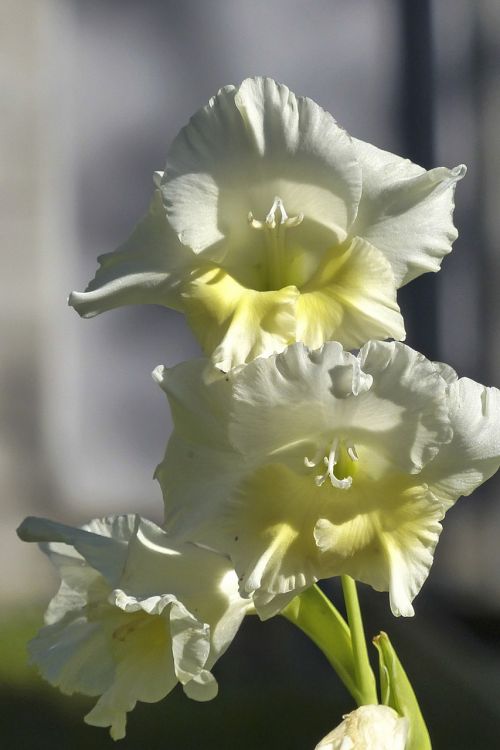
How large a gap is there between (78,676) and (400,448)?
0.33 m

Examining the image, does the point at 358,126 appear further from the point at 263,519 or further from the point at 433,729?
the point at 263,519

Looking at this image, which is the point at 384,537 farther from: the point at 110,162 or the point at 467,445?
the point at 110,162

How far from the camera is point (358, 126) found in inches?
131

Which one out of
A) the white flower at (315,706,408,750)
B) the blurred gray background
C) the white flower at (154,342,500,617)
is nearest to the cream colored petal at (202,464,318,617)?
the white flower at (154,342,500,617)

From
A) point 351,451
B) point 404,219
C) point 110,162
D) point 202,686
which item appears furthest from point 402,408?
point 110,162

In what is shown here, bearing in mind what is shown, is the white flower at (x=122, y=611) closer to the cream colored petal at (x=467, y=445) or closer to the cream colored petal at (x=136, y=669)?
the cream colored petal at (x=136, y=669)

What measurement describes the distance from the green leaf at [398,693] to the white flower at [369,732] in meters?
0.01

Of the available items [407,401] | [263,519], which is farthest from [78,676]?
[407,401]

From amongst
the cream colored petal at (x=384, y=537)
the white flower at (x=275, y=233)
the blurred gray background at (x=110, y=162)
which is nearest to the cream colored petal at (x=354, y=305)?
the white flower at (x=275, y=233)

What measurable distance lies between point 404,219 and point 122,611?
1.19ft

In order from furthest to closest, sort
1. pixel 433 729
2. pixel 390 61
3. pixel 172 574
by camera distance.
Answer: pixel 390 61, pixel 433 729, pixel 172 574

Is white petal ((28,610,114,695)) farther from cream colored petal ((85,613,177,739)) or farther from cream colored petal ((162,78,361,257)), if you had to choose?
cream colored petal ((162,78,361,257))

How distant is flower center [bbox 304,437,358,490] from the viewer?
2.28 feet

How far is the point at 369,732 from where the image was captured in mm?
753
